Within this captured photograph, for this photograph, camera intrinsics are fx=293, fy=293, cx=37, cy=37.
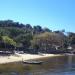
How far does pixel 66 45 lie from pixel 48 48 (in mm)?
18328

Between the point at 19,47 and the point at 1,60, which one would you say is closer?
the point at 1,60

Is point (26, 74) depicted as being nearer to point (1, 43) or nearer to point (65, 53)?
point (1, 43)

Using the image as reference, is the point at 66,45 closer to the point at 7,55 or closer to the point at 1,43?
the point at 1,43

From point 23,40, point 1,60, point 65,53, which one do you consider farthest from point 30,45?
point 1,60

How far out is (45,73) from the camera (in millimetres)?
66312

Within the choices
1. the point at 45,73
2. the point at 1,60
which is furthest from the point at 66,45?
the point at 45,73

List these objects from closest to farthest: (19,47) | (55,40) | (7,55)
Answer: (7,55)
(19,47)
(55,40)

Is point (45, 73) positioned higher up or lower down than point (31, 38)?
lower down

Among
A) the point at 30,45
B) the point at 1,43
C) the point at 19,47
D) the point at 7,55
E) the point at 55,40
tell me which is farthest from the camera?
the point at 55,40

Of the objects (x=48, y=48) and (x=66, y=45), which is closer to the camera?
(x=48, y=48)

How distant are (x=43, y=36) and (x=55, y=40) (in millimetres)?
11869

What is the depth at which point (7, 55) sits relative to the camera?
105 metres

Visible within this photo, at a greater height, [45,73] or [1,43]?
[1,43]

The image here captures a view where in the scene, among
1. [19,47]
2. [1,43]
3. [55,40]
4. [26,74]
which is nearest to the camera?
[26,74]
